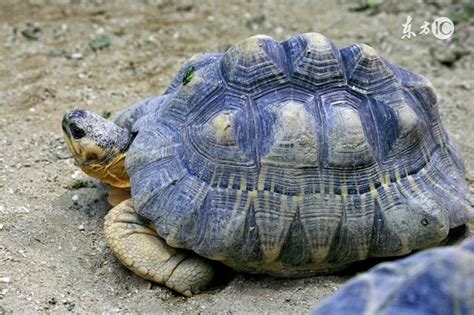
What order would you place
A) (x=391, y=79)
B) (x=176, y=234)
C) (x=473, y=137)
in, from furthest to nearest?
(x=473, y=137)
(x=391, y=79)
(x=176, y=234)

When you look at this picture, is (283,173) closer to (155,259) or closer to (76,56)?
(155,259)

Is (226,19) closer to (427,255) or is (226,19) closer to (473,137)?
(473,137)

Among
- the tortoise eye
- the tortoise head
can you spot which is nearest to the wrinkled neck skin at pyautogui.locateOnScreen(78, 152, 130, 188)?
the tortoise head

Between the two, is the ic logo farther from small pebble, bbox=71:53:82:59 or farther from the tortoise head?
the tortoise head

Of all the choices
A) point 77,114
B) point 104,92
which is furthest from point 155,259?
point 104,92

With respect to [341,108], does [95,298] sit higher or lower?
lower

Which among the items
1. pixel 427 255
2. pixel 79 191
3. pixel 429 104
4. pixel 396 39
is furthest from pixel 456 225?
pixel 396 39

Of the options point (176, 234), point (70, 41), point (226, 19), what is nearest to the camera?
point (176, 234)
